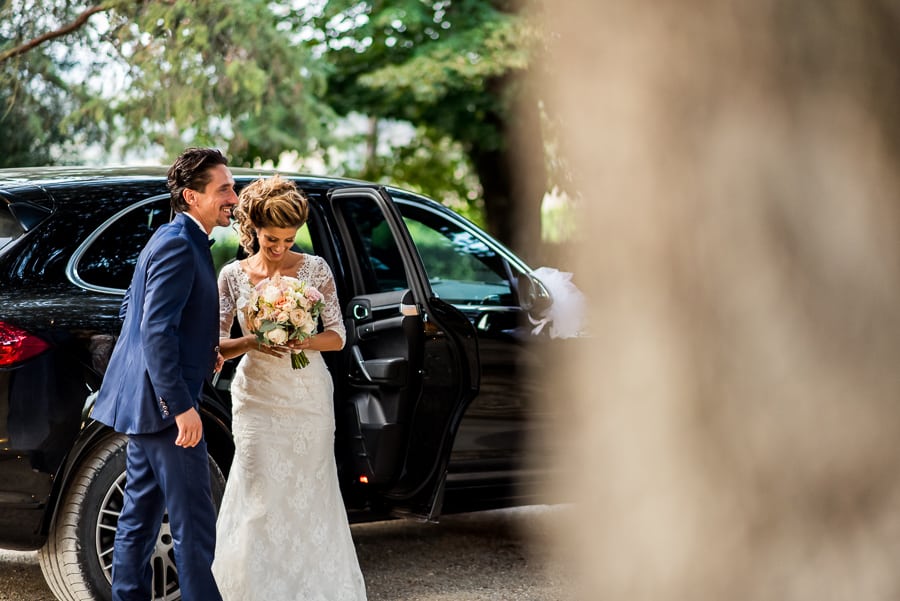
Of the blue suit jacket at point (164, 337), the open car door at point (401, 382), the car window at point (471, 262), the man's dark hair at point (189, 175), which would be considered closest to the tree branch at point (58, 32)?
the car window at point (471, 262)

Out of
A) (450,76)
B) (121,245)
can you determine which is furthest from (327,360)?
(450,76)

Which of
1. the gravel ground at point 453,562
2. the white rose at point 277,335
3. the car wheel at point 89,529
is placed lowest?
the gravel ground at point 453,562

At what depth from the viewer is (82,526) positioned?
452cm

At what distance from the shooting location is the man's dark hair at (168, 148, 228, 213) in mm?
→ 4234

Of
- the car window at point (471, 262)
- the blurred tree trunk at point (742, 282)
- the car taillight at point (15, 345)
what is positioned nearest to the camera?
the blurred tree trunk at point (742, 282)

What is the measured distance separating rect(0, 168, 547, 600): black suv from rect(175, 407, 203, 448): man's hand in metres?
0.60

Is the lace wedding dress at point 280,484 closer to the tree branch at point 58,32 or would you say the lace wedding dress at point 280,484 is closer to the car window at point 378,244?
the car window at point 378,244

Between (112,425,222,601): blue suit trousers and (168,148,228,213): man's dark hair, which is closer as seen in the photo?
(112,425,222,601): blue suit trousers

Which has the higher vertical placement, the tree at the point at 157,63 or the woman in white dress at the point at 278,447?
the tree at the point at 157,63

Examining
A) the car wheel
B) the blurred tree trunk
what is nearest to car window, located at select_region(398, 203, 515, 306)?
the car wheel

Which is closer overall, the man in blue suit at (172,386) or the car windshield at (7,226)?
the man in blue suit at (172,386)

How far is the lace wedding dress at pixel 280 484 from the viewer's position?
4.75 metres

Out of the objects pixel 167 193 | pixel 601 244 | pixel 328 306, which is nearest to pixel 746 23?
pixel 601 244

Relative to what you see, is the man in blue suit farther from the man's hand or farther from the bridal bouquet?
the bridal bouquet
